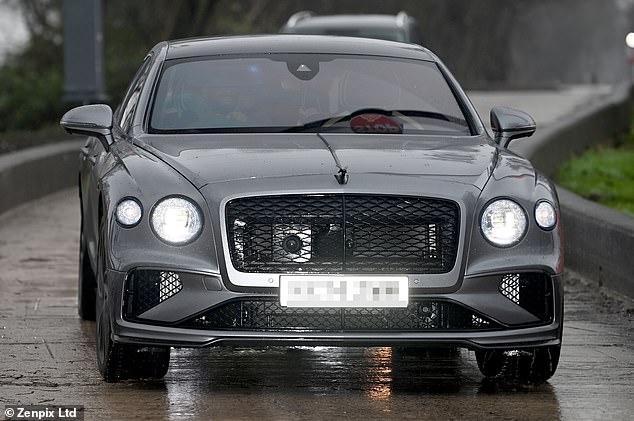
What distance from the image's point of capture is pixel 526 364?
758 cm

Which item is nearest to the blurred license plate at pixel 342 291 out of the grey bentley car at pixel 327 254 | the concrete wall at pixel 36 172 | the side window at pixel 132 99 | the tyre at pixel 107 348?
the grey bentley car at pixel 327 254

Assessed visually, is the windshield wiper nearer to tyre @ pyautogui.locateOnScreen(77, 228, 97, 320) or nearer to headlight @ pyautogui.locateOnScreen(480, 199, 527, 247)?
headlight @ pyautogui.locateOnScreen(480, 199, 527, 247)

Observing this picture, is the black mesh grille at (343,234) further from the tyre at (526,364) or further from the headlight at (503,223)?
the tyre at (526,364)

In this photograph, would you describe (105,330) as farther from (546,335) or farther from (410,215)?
(546,335)

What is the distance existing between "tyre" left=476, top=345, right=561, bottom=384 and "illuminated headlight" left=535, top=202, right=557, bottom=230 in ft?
Answer: 1.72

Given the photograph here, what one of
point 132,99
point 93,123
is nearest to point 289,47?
point 132,99

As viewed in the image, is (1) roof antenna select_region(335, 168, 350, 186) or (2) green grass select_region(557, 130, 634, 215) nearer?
(1) roof antenna select_region(335, 168, 350, 186)

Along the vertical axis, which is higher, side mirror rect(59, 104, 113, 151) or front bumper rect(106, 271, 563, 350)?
side mirror rect(59, 104, 113, 151)

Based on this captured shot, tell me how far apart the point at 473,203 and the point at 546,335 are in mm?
606

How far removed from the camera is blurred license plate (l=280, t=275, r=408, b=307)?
22.9ft

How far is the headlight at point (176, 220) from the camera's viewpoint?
23.2 ft

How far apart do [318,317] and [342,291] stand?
0.15 meters

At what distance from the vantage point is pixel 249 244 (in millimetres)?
7062

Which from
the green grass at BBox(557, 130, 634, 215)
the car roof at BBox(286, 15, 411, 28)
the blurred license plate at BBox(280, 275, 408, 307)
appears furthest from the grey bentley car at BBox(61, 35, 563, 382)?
the car roof at BBox(286, 15, 411, 28)
